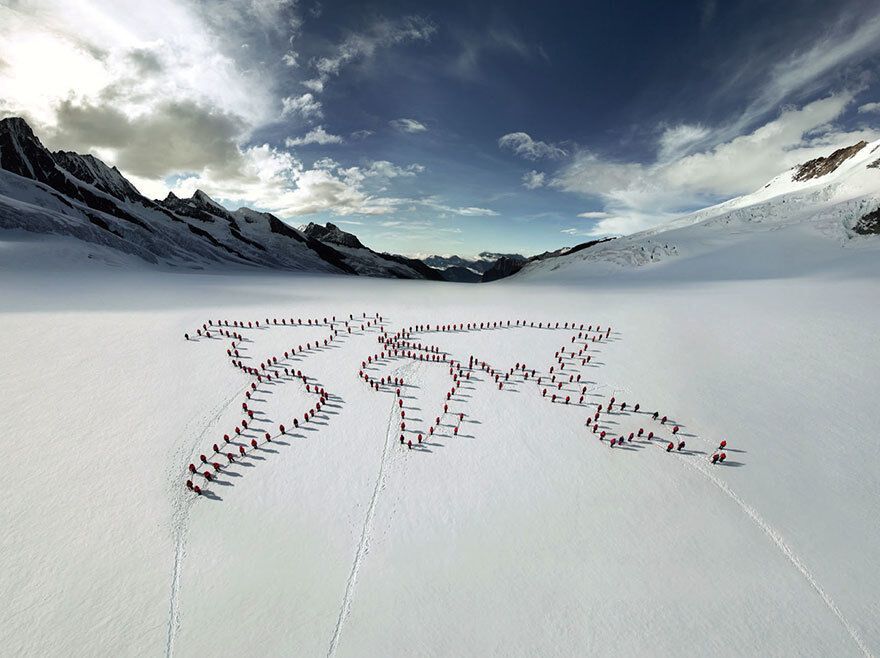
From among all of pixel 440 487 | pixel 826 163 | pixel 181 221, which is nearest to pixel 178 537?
pixel 440 487

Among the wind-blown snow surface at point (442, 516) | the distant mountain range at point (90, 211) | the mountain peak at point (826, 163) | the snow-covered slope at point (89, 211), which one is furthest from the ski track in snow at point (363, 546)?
the mountain peak at point (826, 163)

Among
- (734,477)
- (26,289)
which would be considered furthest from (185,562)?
(26,289)

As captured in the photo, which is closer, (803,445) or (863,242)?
(803,445)

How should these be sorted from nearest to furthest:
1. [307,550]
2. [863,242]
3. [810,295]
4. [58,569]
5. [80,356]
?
[58,569], [307,550], [80,356], [810,295], [863,242]

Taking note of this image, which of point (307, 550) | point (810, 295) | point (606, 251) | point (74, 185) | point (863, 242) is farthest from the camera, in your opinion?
point (74, 185)

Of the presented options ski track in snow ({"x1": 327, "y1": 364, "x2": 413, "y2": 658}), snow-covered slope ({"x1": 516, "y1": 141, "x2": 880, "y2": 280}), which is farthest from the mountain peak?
ski track in snow ({"x1": 327, "y1": 364, "x2": 413, "y2": 658})

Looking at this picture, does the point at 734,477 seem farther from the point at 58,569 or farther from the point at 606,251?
the point at 606,251

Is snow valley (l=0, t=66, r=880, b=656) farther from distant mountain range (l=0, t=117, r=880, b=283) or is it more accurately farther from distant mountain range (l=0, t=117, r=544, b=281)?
distant mountain range (l=0, t=117, r=544, b=281)

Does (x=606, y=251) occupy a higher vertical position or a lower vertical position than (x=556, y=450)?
higher
